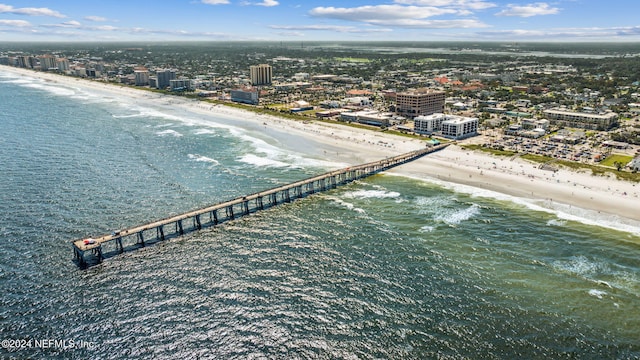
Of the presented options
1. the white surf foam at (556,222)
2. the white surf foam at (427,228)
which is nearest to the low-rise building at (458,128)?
the white surf foam at (556,222)

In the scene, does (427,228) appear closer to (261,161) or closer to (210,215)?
(210,215)

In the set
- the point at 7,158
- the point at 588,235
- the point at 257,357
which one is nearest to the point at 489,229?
the point at 588,235

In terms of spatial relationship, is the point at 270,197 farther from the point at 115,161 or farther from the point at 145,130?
the point at 145,130

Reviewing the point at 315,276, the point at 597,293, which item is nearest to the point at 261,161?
the point at 315,276

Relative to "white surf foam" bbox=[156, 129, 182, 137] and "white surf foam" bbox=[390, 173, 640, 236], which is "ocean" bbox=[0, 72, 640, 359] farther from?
"white surf foam" bbox=[156, 129, 182, 137]

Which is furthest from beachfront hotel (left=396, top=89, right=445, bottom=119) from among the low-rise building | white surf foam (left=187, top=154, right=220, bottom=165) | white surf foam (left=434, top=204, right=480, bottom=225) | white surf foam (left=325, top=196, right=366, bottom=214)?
white surf foam (left=325, top=196, right=366, bottom=214)

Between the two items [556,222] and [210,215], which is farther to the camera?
[210,215]

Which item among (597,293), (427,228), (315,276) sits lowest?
(597,293)

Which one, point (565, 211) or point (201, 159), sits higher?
point (201, 159)
